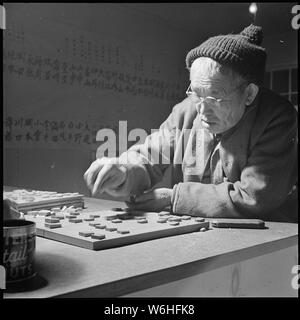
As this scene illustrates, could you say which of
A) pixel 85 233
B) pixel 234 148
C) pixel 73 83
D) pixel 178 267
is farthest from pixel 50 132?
pixel 178 267

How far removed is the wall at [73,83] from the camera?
3.76 feet

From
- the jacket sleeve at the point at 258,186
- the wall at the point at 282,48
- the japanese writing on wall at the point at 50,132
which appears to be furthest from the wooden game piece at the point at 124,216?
the japanese writing on wall at the point at 50,132

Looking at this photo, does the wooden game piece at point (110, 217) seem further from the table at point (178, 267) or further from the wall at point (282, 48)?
the wall at point (282, 48)

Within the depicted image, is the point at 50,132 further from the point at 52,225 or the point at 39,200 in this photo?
the point at 52,225

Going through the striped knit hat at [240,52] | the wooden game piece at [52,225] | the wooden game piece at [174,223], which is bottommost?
the wooden game piece at [174,223]

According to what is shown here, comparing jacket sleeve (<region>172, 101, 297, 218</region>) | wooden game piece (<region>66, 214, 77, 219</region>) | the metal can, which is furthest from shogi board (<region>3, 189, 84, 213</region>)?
the metal can

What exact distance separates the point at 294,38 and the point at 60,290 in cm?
72

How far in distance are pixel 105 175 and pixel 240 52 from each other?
1.14 feet

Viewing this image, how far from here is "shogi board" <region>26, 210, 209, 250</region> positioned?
55cm

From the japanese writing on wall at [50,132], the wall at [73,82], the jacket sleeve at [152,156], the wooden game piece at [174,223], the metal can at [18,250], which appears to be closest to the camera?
the metal can at [18,250]
